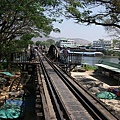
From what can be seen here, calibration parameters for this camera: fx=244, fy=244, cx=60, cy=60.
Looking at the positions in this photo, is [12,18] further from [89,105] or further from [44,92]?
[89,105]

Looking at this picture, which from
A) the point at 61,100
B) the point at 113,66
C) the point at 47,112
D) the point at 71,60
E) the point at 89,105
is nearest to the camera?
the point at 47,112

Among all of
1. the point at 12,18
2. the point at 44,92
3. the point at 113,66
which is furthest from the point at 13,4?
the point at 113,66

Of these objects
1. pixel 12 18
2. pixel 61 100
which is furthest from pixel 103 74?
pixel 61 100

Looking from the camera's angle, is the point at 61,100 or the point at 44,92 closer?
the point at 61,100

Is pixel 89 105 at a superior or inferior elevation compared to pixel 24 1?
inferior

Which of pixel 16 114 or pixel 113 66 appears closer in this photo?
pixel 16 114

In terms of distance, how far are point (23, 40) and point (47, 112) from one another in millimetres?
21189

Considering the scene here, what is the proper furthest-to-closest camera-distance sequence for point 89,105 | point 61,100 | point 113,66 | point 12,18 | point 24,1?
point 113,66, point 12,18, point 24,1, point 61,100, point 89,105

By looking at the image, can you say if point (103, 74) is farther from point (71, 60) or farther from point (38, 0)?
point (38, 0)

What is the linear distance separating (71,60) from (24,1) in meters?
13.4

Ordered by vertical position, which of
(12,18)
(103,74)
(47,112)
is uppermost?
(12,18)

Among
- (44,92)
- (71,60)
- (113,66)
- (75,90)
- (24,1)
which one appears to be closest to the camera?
(44,92)

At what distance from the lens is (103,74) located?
40.0 meters

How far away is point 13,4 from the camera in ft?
54.3
